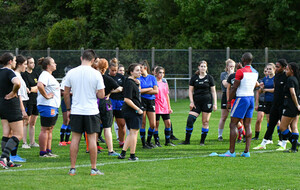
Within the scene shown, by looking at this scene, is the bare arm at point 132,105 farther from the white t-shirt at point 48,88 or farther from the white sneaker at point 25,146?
the white sneaker at point 25,146

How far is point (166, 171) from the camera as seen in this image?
8.55 meters

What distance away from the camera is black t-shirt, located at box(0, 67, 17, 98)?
8836 mm

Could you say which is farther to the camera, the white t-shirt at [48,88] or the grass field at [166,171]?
the white t-shirt at [48,88]

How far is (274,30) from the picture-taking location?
3334cm

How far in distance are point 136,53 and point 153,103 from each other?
18487 mm

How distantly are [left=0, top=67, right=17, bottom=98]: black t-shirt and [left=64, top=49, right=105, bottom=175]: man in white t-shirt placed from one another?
1.32m

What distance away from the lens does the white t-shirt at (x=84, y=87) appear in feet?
26.1

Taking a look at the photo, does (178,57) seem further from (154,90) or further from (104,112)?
(104,112)

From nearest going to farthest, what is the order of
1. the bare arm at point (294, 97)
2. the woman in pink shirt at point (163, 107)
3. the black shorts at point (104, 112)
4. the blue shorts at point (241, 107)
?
the blue shorts at point (241, 107) < the black shorts at point (104, 112) < the bare arm at point (294, 97) < the woman in pink shirt at point (163, 107)

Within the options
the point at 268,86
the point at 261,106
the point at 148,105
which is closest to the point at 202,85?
the point at 148,105

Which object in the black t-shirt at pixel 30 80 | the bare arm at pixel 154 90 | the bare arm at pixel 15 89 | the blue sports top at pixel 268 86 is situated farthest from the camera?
the blue sports top at pixel 268 86

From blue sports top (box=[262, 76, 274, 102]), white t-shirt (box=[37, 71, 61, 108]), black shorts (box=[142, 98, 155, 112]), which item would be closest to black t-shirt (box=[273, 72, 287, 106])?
blue sports top (box=[262, 76, 274, 102])

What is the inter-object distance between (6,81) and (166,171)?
126 inches

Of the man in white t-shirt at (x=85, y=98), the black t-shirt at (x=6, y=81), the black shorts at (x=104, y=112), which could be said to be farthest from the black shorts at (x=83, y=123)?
the black shorts at (x=104, y=112)
